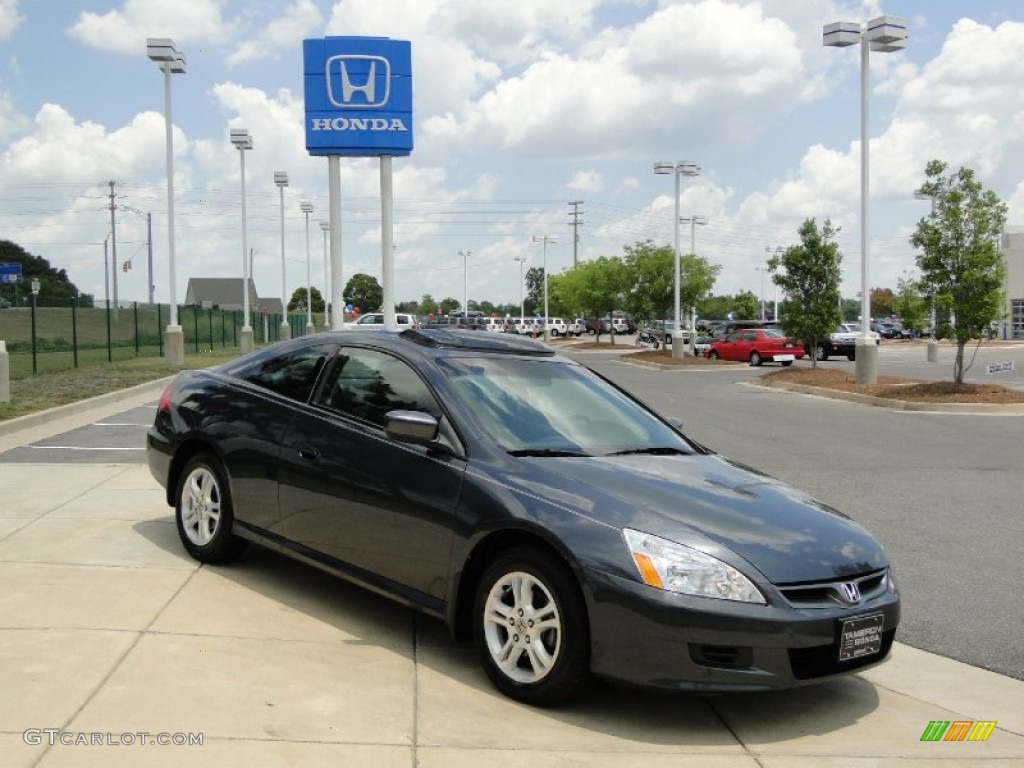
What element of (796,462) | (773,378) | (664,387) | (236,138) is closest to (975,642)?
(796,462)

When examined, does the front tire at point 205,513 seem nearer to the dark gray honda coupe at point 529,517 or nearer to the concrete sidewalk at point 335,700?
the dark gray honda coupe at point 529,517

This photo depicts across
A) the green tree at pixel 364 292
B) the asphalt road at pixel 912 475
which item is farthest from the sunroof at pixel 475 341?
the green tree at pixel 364 292

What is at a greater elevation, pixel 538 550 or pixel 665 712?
pixel 538 550

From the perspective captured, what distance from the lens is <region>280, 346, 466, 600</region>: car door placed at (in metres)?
4.96

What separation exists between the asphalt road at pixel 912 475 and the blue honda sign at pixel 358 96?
7.76 m

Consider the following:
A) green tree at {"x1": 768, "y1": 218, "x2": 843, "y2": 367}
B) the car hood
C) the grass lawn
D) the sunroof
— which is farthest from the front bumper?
green tree at {"x1": 768, "y1": 218, "x2": 843, "y2": 367}

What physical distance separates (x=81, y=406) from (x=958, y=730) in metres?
15.1

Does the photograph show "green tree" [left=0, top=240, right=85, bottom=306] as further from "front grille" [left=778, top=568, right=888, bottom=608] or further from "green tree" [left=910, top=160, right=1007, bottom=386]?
"front grille" [left=778, top=568, right=888, bottom=608]

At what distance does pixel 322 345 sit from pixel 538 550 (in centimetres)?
231

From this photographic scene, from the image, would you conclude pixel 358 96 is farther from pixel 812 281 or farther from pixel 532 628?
pixel 532 628

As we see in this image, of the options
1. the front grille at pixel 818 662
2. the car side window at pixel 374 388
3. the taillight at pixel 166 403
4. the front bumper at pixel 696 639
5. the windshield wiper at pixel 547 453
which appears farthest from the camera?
the taillight at pixel 166 403

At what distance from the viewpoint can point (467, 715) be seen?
14.5ft

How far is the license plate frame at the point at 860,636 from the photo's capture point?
431cm

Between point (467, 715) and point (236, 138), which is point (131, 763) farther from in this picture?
point (236, 138)
